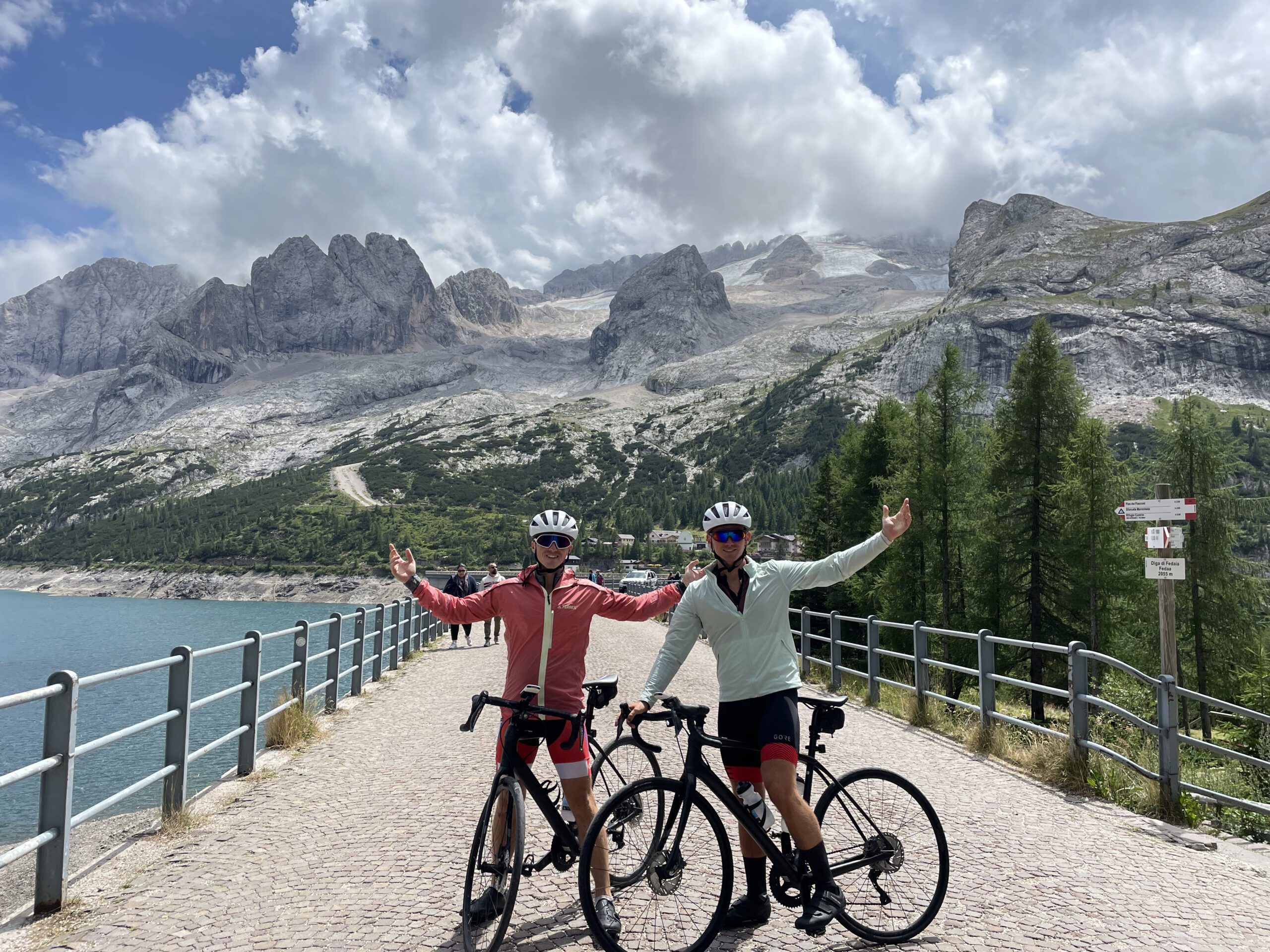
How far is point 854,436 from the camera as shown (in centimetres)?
3512

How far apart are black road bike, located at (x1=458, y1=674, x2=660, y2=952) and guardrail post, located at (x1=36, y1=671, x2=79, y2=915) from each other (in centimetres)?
243

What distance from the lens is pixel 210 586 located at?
12950 centimetres

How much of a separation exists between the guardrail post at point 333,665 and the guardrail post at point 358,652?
1.80 meters

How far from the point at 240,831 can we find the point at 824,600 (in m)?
27.7

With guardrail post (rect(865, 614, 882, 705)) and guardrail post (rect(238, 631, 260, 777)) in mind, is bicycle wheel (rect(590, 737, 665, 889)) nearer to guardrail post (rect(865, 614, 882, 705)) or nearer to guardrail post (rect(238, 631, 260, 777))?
guardrail post (rect(238, 631, 260, 777))

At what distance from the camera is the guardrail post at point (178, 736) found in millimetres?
6395

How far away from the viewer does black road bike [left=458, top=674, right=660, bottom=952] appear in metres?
3.85

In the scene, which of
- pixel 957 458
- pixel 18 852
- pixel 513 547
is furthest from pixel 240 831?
pixel 513 547

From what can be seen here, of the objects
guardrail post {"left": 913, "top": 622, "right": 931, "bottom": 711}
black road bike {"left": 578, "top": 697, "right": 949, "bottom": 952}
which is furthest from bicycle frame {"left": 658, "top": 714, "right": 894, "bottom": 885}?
guardrail post {"left": 913, "top": 622, "right": 931, "bottom": 711}

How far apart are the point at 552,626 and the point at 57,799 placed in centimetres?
304

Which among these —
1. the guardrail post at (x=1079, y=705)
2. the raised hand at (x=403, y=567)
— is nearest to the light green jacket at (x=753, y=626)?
the raised hand at (x=403, y=567)

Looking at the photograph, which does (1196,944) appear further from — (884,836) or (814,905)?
(814,905)

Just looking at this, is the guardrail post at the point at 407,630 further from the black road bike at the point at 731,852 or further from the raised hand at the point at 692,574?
the black road bike at the point at 731,852

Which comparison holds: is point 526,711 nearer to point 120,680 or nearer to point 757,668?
point 757,668
